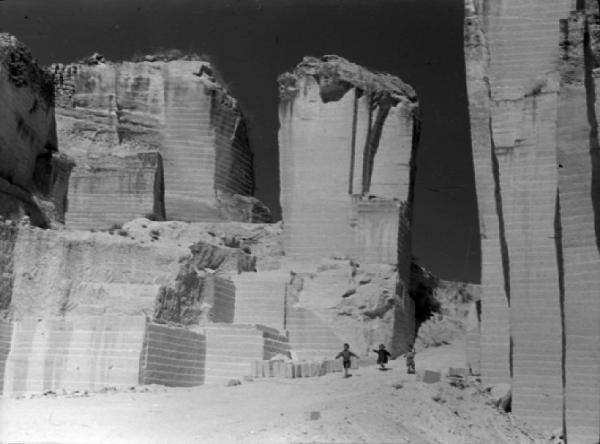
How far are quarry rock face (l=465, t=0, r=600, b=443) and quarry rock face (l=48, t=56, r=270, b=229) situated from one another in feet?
45.1

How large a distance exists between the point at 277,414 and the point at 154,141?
20.7 m

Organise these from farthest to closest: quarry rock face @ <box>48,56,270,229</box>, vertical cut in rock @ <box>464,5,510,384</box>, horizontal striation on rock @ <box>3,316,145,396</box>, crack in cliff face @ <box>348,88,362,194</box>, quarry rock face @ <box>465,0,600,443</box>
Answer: quarry rock face @ <box>48,56,270,229</box> → crack in cliff face @ <box>348,88,362,194</box> → horizontal striation on rock @ <box>3,316,145,396</box> → vertical cut in rock @ <box>464,5,510,384</box> → quarry rock face @ <box>465,0,600,443</box>

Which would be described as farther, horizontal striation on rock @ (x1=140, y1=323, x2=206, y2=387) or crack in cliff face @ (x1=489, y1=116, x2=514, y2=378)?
horizontal striation on rock @ (x1=140, y1=323, x2=206, y2=387)

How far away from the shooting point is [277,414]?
2158 centimetres

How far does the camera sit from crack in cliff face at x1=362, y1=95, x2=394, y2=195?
36.5 m

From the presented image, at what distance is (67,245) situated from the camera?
33.0 m

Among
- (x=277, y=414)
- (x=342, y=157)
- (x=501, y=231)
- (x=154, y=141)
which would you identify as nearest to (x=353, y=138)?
(x=342, y=157)

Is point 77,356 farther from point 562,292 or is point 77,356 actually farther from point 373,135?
point 373,135

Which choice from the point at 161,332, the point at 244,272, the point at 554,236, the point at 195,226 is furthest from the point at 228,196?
the point at 554,236

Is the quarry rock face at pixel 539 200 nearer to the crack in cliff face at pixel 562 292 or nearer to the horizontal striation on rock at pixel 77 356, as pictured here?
the crack in cliff face at pixel 562 292

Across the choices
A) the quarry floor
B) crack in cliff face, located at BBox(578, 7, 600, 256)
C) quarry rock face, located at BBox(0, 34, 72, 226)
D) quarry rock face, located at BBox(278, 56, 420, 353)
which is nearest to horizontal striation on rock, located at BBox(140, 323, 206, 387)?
the quarry floor

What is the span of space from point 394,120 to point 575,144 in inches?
566

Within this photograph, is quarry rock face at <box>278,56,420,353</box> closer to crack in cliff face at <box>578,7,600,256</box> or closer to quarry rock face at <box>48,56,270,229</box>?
quarry rock face at <box>48,56,270,229</box>

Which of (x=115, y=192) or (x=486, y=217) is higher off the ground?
(x=115, y=192)
